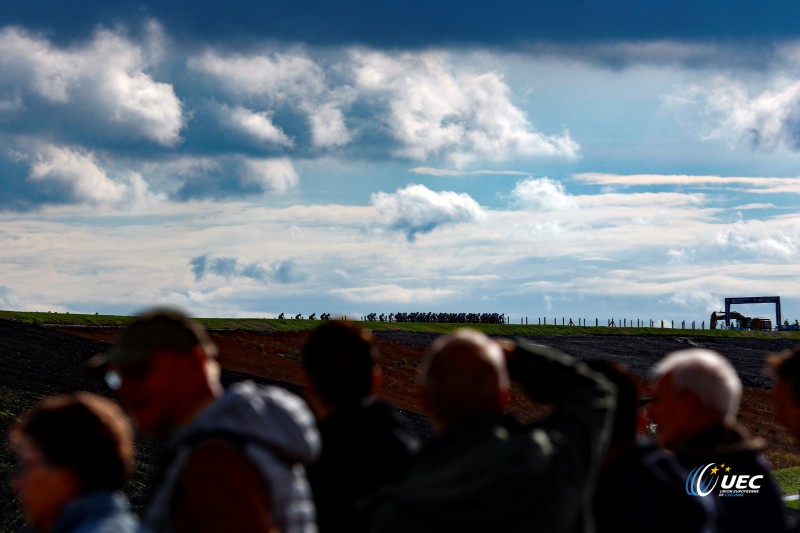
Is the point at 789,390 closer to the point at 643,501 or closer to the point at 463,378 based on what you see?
the point at 643,501

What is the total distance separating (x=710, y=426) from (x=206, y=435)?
2362 mm

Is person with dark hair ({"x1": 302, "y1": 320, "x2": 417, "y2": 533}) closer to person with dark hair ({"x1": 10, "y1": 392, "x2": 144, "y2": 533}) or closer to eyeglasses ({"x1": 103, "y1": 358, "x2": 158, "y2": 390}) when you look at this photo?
eyeglasses ({"x1": 103, "y1": 358, "x2": 158, "y2": 390})

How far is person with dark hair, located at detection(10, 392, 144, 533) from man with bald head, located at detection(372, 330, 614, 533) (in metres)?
0.93

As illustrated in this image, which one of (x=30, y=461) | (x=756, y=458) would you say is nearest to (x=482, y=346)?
(x=30, y=461)

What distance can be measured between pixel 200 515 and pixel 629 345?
5544cm

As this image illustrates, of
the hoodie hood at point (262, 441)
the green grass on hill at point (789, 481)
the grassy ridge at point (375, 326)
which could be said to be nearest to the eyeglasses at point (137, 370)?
the hoodie hood at point (262, 441)

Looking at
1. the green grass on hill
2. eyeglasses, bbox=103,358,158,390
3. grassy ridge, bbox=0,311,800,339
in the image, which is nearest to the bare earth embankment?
the green grass on hill

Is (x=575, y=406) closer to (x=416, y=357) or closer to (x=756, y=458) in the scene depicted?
(x=756, y=458)

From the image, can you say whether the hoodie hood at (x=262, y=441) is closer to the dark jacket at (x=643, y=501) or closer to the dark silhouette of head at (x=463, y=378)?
the dark silhouette of head at (x=463, y=378)

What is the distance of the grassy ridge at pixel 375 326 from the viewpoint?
126ft

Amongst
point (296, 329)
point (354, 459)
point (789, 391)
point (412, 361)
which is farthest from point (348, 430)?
point (296, 329)

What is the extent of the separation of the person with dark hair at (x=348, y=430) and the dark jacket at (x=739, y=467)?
4.07 feet

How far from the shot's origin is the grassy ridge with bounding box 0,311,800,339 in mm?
38531

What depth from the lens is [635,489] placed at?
161 inches
